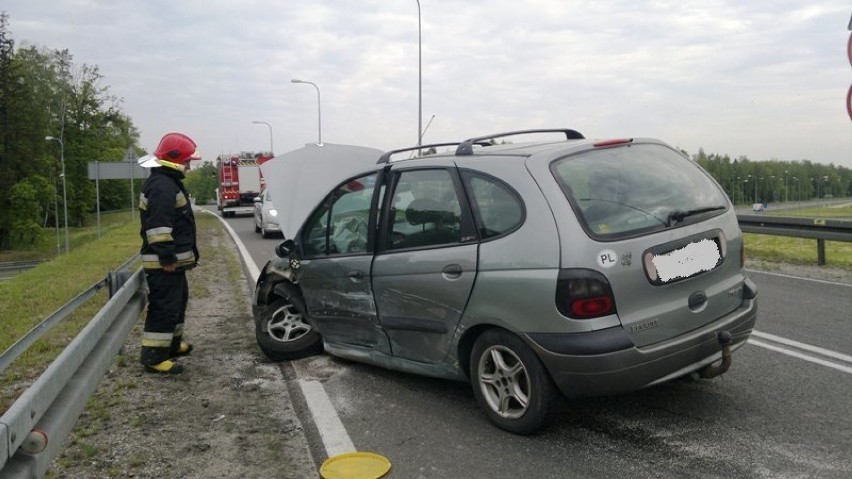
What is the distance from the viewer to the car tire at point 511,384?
3.88 meters

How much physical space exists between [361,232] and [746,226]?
30.1ft

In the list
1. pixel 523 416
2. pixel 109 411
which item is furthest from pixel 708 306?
pixel 109 411

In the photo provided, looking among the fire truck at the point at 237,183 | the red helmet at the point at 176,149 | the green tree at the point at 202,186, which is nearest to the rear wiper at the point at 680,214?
the red helmet at the point at 176,149

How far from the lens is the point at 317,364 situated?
18.7ft

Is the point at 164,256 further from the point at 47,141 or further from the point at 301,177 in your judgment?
the point at 47,141

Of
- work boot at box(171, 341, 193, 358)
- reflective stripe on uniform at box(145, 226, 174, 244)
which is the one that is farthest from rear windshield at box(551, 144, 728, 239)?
work boot at box(171, 341, 193, 358)

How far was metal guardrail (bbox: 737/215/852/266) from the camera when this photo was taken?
1020 cm

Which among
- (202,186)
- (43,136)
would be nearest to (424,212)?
(43,136)

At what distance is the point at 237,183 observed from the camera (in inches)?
1395

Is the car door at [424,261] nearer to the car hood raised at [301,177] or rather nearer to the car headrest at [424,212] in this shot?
the car headrest at [424,212]

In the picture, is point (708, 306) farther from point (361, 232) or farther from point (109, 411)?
point (109, 411)

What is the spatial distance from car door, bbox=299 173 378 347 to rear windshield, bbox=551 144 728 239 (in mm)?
1582

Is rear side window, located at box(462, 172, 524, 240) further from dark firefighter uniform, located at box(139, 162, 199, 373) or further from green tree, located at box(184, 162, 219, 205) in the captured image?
green tree, located at box(184, 162, 219, 205)

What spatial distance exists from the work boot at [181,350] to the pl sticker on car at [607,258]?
12.7 feet
